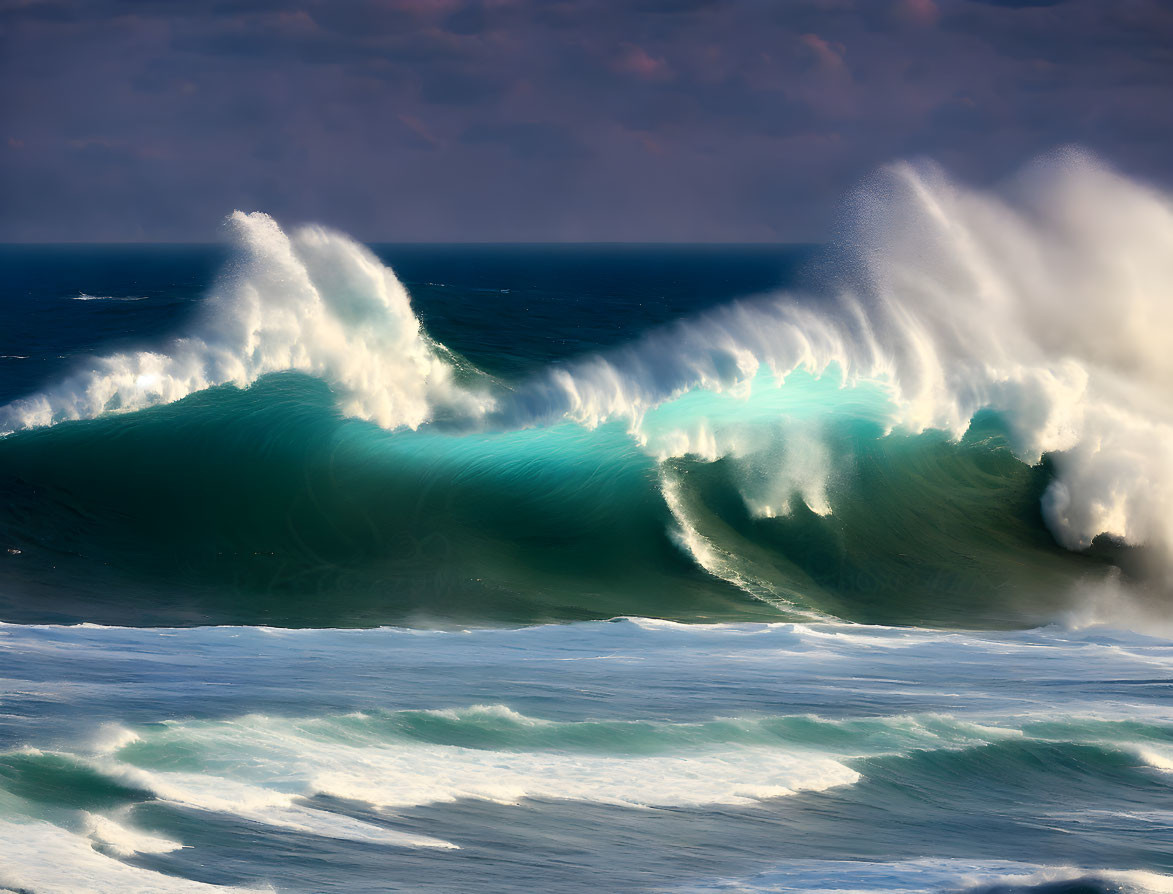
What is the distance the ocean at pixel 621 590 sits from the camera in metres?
5.49

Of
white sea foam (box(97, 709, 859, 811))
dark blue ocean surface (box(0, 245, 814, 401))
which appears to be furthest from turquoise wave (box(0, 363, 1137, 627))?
dark blue ocean surface (box(0, 245, 814, 401))

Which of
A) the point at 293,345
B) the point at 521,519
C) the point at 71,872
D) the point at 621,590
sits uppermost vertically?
the point at 293,345

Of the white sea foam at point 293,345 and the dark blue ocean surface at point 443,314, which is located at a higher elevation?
the dark blue ocean surface at point 443,314

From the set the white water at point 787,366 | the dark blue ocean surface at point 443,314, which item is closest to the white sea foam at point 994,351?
the white water at point 787,366

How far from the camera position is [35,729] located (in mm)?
6379

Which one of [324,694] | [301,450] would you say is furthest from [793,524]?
[324,694]

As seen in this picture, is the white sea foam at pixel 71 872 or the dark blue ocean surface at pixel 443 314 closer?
the white sea foam at pixel 71 872

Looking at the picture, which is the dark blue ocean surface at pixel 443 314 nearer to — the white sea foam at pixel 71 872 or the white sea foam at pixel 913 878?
the white sea foam at pixel 71 872

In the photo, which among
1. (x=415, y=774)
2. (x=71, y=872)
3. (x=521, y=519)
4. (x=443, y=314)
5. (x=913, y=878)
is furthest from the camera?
(x=443, y=314)

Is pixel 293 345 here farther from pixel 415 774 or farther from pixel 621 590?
pixel 415 774

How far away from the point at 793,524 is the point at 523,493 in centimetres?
281

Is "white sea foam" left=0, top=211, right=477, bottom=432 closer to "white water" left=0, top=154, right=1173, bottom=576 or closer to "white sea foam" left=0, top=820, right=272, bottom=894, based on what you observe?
"white water" left=0, top=154, right=1173, bottom=576

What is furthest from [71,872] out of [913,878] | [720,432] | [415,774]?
[720,432]

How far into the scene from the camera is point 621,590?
436 inches
